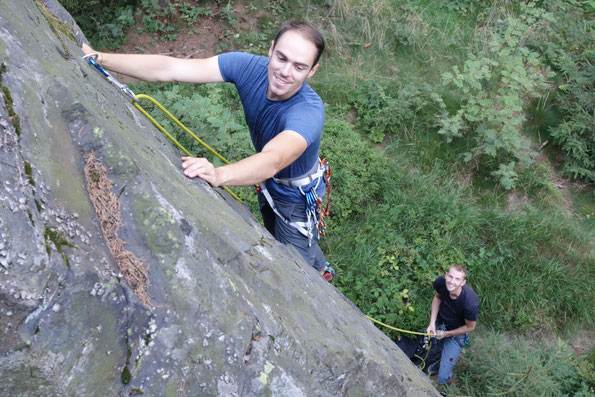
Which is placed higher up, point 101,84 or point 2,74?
point 2,74

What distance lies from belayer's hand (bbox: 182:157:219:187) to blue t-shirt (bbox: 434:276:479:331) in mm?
3245

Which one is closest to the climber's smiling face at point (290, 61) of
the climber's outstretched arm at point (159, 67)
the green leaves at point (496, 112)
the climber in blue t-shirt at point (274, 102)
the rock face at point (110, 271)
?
the climber in blue t-shirt at point (274, 102)

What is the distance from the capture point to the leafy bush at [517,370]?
428 cm

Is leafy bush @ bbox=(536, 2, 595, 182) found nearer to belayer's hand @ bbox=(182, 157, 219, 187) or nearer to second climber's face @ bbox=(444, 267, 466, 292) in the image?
second climber's face @ bbox=(444, 267, 466, 292)

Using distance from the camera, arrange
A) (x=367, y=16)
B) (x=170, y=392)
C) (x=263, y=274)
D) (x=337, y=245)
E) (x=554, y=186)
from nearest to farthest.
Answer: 1. (x=170, y=392)
2. (x=263, y=274)
3. (x=337, y=245)
4. (x=554, y=186)
5. (x=367, y=16)

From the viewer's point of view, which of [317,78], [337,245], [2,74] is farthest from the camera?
[317,78]

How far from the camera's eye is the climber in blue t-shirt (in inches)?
104

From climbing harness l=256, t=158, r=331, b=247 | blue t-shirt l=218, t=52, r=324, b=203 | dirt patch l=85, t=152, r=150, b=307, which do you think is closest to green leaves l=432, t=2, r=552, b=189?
climbing harness l=256, t=158, r=331, b=247

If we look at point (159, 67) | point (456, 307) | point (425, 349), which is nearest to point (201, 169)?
point (159, 67)

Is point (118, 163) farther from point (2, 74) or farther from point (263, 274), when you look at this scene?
point (263, 274)

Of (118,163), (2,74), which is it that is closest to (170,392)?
(118,163)

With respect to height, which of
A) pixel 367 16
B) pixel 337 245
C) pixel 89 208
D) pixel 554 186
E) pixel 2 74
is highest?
pixel 2 74

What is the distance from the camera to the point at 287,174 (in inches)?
145

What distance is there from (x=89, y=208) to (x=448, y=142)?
573cm
